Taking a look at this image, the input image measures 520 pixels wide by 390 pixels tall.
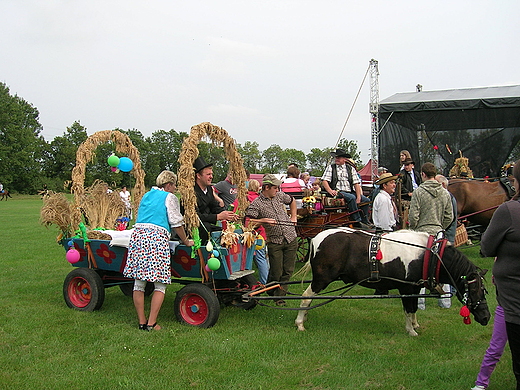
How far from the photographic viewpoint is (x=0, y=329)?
5512mm

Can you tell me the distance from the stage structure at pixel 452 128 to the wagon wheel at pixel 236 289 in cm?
898

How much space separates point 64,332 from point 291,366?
280 centimetres

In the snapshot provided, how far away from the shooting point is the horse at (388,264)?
15.7 ft

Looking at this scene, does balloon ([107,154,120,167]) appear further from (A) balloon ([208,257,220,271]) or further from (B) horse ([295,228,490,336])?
(B) horse ([295,228,490,336])

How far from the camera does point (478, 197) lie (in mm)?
9516

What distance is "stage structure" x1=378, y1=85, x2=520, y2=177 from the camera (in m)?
13.0

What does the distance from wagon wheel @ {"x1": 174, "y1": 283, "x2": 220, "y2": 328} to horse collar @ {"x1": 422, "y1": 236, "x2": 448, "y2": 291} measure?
2.43 meters

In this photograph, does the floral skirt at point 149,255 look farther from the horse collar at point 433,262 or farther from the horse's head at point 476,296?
the horse's head at point 476,296

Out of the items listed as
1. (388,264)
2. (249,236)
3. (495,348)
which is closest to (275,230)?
(249,236)

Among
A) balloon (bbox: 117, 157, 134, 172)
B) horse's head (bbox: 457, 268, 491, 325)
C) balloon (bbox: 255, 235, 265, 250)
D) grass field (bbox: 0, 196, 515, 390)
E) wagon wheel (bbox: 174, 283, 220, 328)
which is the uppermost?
balloon (bbox: 117, 157, 134, 172)

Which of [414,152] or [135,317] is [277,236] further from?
[414,152]

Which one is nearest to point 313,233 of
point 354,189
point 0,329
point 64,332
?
point 354,189

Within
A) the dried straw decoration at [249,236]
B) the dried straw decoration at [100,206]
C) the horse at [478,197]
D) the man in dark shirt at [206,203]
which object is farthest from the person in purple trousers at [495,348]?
the horse at [478,197]

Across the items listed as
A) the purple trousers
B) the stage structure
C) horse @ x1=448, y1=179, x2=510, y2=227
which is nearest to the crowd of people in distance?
the purple trousers
